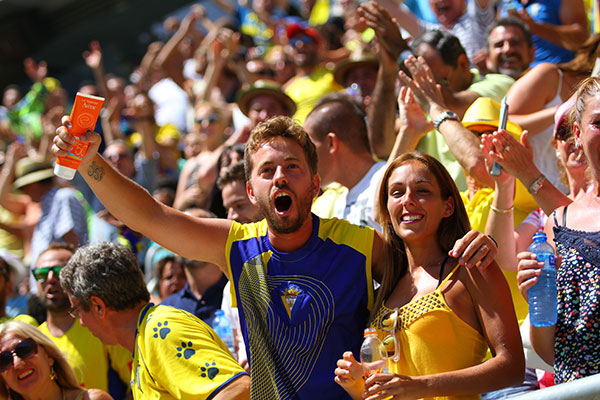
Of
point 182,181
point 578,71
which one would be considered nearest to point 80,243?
point 182,181

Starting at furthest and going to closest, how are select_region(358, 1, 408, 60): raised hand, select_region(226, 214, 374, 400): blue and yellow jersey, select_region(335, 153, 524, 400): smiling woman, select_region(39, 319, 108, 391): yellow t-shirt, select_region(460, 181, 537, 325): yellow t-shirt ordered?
select_region(358, 1, 408, 60): raised hand, select_region(39, 319, 108, 391): yellow t-shirt, select_region(460, 181, 537, 325): yellow t-shirt, select_region(226, 214, 374, 400): blue and yellow jersey, select_region(335, 153, 524, 400): smiling woman

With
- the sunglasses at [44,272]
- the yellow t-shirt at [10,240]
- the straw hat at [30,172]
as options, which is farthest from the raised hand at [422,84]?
the yellow t-shirt at [10,240]

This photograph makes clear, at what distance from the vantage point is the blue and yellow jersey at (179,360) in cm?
351

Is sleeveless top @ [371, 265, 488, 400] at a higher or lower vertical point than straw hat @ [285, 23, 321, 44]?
lower

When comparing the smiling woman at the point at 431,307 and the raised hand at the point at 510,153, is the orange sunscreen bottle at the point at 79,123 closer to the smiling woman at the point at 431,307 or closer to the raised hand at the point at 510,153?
the smiling woman at the point at 431,307

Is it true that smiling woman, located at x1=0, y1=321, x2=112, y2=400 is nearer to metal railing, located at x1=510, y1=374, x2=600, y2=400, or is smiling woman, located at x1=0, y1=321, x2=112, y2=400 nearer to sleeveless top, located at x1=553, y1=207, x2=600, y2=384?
sleeveless top, located at x1=553, y1=207, x2=600, y2=384

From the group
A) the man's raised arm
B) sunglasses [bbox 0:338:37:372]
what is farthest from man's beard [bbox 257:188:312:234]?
sunglasses [bbox 0:338:37:372]

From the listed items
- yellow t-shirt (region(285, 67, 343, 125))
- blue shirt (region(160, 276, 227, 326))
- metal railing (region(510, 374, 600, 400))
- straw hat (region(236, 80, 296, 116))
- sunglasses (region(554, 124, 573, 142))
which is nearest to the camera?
metal railing (region(510, 374, 600, 400))

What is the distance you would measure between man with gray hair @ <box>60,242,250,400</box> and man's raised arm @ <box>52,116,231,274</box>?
39 cm

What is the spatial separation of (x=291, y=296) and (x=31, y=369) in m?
1.91

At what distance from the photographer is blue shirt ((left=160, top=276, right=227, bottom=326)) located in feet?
17.2

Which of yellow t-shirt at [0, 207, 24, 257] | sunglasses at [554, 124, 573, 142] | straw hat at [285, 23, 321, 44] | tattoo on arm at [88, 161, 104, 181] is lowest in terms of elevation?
yellow t-shirt at [0, 207, 24, 257]

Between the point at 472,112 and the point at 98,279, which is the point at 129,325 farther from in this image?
the point at 472,112

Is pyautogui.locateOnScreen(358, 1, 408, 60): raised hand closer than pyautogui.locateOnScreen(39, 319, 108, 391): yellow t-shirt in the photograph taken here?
No
